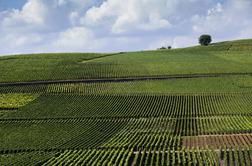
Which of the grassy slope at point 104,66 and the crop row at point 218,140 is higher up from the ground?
the grassy slope at point 104,66

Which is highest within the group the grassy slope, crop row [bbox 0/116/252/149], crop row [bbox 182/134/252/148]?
the grassy slope

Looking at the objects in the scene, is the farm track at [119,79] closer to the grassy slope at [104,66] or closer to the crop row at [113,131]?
the grassy slope at [104,66]

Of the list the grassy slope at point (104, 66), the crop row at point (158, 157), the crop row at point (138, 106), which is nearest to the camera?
the crop row at point (158, 157)

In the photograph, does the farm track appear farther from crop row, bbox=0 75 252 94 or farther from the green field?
crop row, bbox=0 75 252 94

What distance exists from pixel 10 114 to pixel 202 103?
1141 inches

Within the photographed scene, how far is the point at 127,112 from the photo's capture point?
62.6 meters

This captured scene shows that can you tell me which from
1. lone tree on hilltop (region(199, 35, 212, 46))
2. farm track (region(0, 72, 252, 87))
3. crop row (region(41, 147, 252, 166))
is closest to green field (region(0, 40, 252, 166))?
crop row (region(41, 147, 252, 166))

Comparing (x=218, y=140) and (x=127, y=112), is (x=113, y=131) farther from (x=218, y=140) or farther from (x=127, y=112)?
(x=218, y=140)

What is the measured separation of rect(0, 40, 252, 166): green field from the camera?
40094 mm

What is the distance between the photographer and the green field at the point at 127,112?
132 feet

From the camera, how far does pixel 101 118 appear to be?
196 feet

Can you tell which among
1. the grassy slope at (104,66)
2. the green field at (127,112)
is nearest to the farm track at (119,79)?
the green field at (127,112)

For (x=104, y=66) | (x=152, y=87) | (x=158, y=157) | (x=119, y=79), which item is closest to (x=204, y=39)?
(x=104, y=66)

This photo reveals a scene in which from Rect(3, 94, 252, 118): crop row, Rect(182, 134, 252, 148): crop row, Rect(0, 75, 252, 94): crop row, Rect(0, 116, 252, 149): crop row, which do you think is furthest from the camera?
Rect(0, 75, 252, 94): crop row
